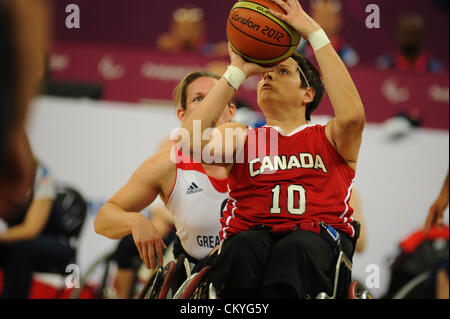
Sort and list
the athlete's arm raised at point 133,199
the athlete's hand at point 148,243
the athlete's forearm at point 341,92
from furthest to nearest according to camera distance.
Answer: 1. the athlete's arm raised at point 133,199
2. the athlete's hand at point 148,243
3. the athlete's forearm at point 341,92

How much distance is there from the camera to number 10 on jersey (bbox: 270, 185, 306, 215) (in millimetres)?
2623

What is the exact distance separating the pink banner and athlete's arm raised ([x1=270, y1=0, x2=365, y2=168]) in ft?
10.3

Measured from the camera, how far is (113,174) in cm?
→ 556

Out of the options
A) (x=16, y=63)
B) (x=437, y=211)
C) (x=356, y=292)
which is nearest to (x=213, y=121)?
(x=356, y=292)

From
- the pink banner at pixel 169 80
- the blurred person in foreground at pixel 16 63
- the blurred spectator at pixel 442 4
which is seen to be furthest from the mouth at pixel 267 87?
the blurred spectator at pixel 442 4

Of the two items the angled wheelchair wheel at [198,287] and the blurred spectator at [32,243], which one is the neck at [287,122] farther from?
the blurred spectator at [32,243]

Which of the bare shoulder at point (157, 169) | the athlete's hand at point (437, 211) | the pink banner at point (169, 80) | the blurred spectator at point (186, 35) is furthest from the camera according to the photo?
the blurred spectator at point (186, 35)

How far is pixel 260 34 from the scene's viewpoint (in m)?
2.58

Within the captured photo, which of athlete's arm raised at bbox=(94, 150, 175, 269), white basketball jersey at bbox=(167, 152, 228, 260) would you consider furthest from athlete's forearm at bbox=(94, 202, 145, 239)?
white basketball jersey at bbox=(167, 152, 228, 260)

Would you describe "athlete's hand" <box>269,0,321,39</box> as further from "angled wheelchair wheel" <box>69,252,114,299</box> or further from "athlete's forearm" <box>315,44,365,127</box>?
"angled wheelchair wheel" <box>69,252,114,299</box>

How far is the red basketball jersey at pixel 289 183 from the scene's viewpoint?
2629 mm

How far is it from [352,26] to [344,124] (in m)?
6.17

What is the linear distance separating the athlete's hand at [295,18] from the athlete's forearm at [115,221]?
1.11 m
